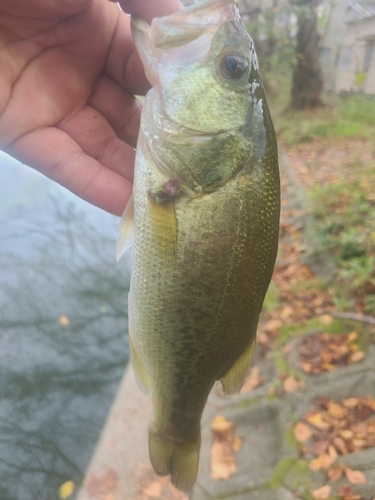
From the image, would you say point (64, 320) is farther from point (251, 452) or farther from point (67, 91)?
point (67, 91)

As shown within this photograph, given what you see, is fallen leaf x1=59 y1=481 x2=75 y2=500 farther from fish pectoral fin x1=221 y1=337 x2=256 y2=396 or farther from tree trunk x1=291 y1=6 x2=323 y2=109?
tree trunk x1=291 y1=6 x2=323 y2=109

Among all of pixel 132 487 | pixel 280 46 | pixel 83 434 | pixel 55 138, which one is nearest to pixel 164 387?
pixel 55 138

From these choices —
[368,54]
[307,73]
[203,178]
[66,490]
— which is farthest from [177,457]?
[368,54]

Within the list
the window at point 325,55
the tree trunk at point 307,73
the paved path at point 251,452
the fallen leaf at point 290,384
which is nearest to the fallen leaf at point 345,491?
the paved path at point 251,452

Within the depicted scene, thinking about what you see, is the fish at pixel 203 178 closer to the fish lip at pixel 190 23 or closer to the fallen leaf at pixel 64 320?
the fish lip at pixel 190 23

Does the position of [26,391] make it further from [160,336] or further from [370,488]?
[370,488]

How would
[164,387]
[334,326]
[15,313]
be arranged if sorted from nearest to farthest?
[164,387], [334,326], [15,313]

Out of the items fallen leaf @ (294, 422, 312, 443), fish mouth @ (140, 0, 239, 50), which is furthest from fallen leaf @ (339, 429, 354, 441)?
fish mouth @ (140, 0, 239, 50)
